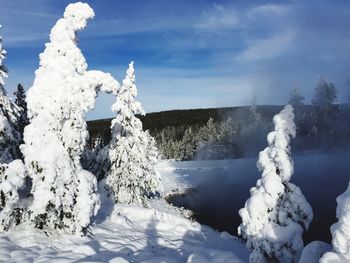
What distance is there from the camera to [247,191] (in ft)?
180

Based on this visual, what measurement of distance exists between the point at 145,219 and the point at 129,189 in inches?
190

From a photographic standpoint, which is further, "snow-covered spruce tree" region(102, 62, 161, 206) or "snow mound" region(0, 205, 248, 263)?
"snow-covered spruce tree" region(102, 62, 161, 206)

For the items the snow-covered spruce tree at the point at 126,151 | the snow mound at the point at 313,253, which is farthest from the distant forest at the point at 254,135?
the snow mound at the point at 313,253

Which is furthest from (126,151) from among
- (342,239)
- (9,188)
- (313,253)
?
(342,239)

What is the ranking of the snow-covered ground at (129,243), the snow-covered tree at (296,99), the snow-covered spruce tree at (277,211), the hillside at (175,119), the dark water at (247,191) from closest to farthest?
1. the snow-covered ground at (129,243)
2. the snow-covered spruce tree at (277,211)
3. the dark water at (247,191)
4. the snow-covered tree at (296,99)
5. the hillside at (175,119)

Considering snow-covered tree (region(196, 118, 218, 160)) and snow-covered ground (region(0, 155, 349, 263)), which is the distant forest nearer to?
snow-covered tree (region(196, 118, 218, 160))

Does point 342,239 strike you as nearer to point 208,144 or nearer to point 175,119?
point 208,144

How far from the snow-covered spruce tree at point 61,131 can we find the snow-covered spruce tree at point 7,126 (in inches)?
64.4

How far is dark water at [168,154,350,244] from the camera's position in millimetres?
36188

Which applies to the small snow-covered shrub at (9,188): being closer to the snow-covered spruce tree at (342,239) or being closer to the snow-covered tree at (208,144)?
the snow-covered spruce tree at (342,239)

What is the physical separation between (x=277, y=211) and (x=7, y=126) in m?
12.2

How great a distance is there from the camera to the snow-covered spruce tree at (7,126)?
60.8 feet

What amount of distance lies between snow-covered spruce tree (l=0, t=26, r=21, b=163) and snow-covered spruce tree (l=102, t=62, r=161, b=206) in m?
11.1

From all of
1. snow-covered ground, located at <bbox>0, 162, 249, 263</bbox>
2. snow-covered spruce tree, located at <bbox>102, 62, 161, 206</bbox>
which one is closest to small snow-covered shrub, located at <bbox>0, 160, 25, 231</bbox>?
snow-covered ground, located at <bbox>0, 162, 249, 263</bbox>
